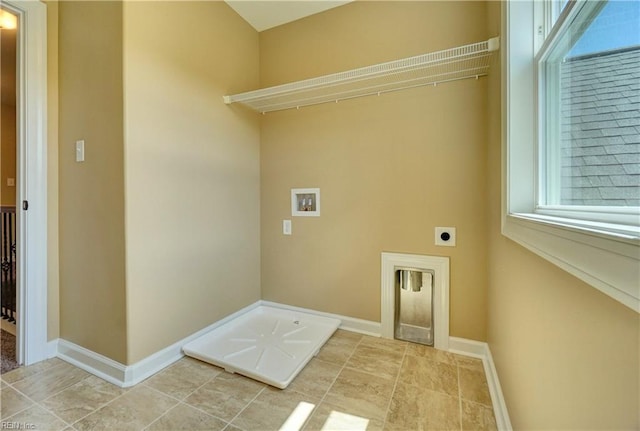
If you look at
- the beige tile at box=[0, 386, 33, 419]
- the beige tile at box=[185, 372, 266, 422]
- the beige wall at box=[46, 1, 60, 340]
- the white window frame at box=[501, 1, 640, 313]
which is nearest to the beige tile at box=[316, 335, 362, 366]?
the beige tile at box=[185, 372, 266, 422]

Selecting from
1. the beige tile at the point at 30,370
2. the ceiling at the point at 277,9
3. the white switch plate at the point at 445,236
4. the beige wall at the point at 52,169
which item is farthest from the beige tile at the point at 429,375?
the ceiling at the point at 277,9

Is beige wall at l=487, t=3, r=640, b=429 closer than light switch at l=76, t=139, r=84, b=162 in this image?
Yes

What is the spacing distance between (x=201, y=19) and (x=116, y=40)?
71 cm

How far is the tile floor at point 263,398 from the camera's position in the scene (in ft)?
4.11

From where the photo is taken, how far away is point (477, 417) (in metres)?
1.28

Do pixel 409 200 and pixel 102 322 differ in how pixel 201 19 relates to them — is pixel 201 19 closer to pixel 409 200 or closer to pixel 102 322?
pixel 409 200

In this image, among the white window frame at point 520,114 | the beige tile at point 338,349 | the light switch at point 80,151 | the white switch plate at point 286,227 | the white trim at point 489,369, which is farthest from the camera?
the white switch plate at point 286,227

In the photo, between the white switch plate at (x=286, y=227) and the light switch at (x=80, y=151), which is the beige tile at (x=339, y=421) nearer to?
the white switch plate at (x=286, y=227)

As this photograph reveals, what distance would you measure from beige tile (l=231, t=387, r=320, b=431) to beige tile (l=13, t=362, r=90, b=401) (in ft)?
3.51

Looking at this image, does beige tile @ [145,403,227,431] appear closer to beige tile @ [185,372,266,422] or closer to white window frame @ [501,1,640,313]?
beige tile @ [185,372,266,422]

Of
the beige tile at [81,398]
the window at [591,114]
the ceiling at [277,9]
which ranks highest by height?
the ceiling at [277,9]

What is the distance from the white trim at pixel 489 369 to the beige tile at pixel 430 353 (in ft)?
0.24

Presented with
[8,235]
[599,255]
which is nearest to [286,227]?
[599,255]

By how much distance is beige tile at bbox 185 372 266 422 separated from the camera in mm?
1338
